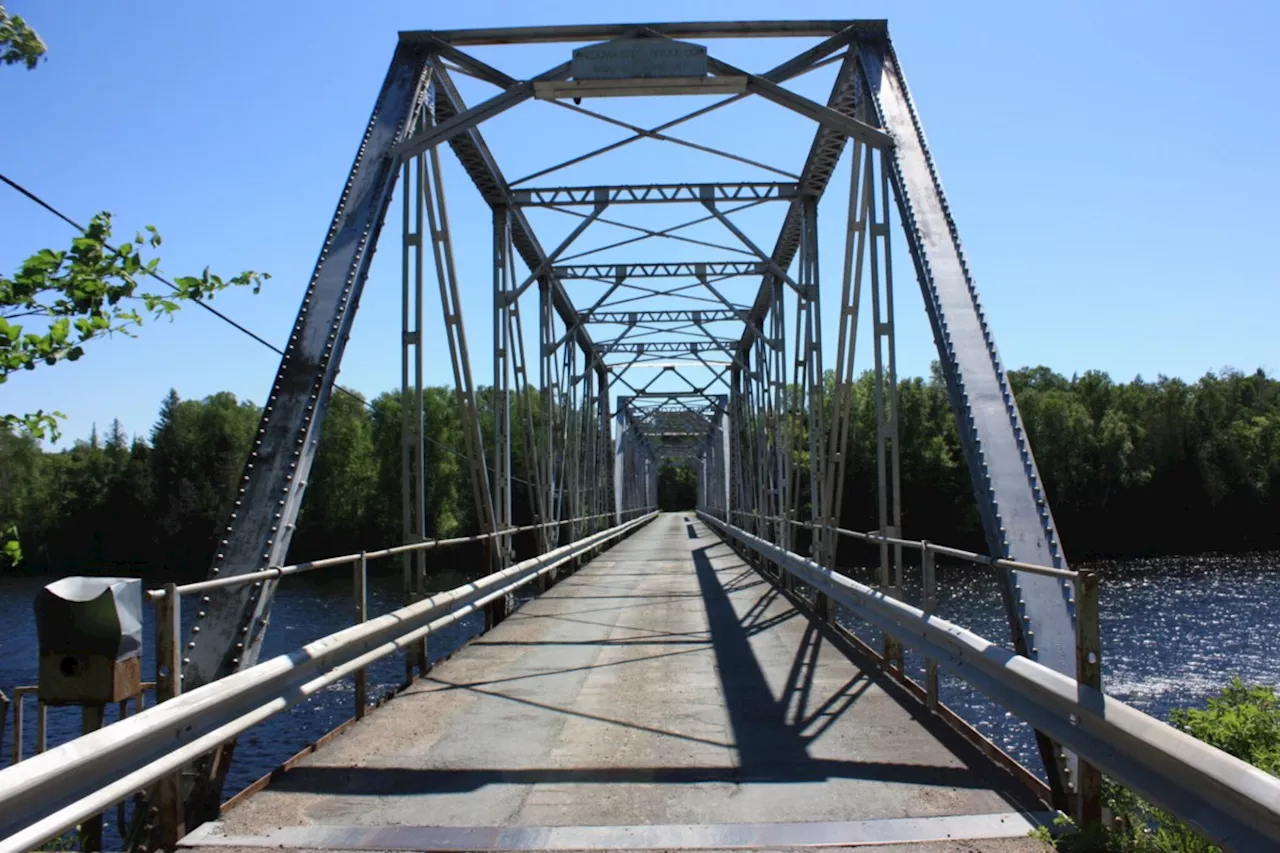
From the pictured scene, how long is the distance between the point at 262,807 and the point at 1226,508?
6435cm

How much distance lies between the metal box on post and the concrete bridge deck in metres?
0.83

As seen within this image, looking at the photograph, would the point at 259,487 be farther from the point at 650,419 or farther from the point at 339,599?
the point at 650,419

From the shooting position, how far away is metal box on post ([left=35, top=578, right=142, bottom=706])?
3953 millimetres

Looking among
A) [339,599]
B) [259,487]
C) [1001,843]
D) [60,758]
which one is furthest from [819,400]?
[339,599]

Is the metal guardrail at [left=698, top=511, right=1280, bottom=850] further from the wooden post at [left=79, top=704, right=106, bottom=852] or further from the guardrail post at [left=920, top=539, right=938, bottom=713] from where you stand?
the wooden post at [left=79, top=704, right=106, bottom=852]

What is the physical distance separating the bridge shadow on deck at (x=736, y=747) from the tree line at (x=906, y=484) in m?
46.5

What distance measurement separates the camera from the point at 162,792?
420cm

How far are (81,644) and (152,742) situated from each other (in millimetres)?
630

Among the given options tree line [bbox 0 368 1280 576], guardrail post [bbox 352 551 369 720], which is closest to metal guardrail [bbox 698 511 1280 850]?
guardrail post [bbox 352 551 369 720]

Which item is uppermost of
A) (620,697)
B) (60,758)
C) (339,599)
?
(60,758)

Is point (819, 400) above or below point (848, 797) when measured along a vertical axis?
above

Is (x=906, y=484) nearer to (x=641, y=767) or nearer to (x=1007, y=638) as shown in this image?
(x=1007, y=638)

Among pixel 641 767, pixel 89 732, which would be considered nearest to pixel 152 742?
pixel 89 732

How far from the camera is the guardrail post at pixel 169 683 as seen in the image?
13.5 ft
